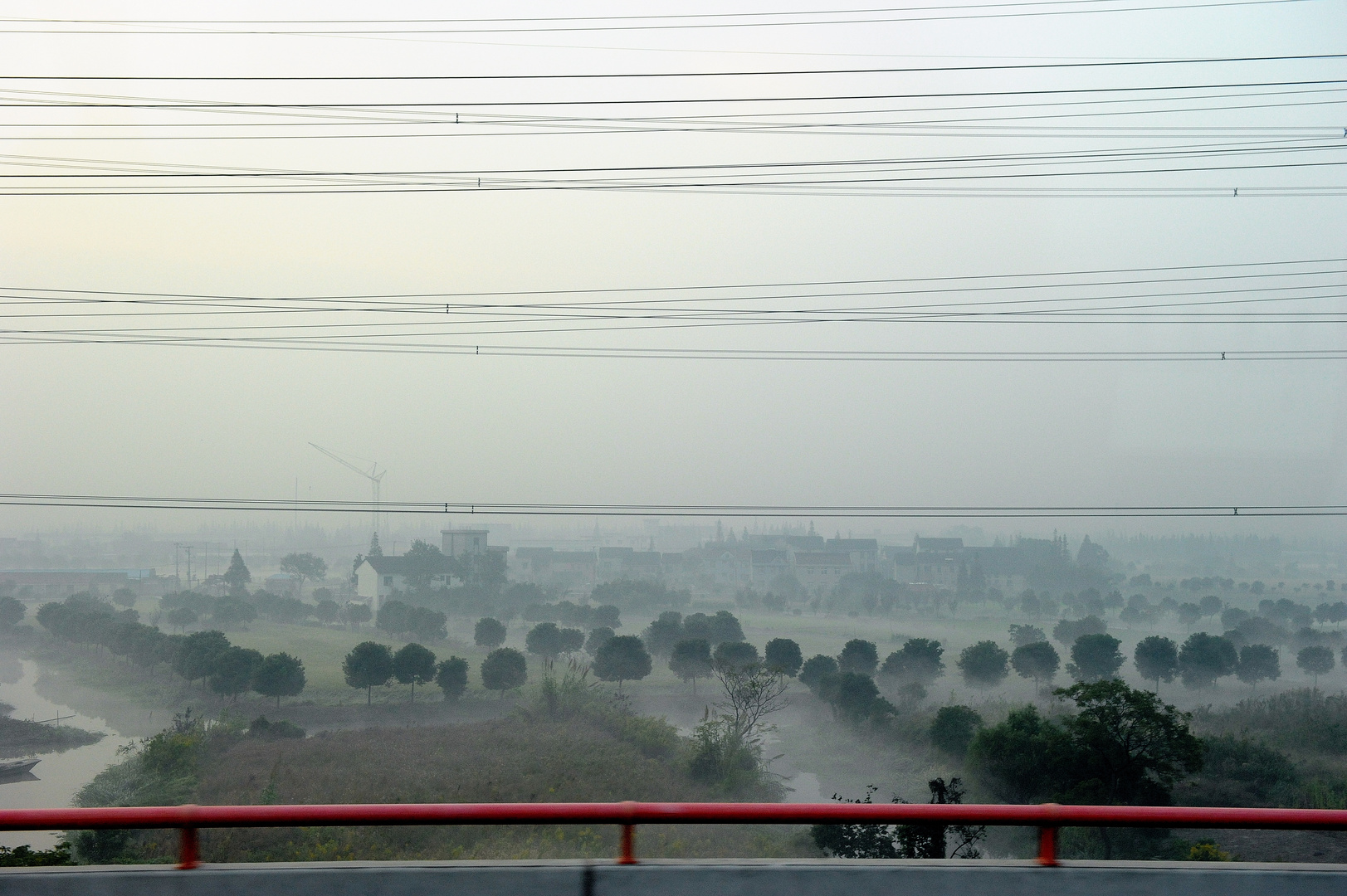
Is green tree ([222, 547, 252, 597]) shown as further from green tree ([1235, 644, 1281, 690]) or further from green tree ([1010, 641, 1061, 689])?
green tree ([1235, 644, 1281, 690])

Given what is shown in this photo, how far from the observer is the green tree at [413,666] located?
60.8ft

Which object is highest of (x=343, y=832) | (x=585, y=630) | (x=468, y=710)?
(x=343, y=832)

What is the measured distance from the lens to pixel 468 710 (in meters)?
18.5

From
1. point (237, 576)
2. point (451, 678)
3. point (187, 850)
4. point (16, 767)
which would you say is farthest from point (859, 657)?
point (187, 850)

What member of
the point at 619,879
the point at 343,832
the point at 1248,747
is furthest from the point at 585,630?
the point at 619,879

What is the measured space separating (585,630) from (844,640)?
277 inches

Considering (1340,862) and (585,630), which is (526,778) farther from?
(1340,862)

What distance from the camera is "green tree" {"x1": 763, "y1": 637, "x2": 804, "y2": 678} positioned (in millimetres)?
20359

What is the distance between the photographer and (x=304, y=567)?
2039 cm

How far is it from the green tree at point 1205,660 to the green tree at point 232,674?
22.6m

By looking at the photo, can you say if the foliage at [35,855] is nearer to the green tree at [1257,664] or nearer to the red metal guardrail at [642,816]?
the red metal guardrail at [642,816]

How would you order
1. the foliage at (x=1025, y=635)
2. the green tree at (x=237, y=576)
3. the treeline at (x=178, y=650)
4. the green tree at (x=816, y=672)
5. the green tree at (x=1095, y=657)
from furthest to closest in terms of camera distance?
the foliage at (x=1025, y=635)
the green tree at (x=1095, y=657)
the green tree at (x=816, y=672)
the green tree at (x=237, y=576)
the treeline at (x=178, y=650)

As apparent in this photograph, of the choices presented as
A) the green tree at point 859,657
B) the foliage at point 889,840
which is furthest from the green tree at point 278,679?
the foliage at point 889,840

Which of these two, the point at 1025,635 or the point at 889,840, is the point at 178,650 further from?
the point at 1025,635
